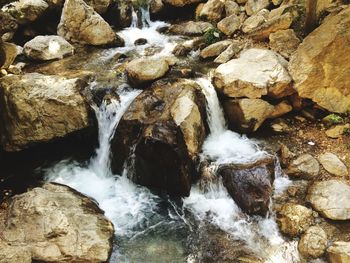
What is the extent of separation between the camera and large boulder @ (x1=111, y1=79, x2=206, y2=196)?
282 inches

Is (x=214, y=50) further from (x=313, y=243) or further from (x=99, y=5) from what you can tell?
(x=313, y=243)

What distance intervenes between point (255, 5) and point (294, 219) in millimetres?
8199

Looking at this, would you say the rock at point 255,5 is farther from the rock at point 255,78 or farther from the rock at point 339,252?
the rock at point 339,252

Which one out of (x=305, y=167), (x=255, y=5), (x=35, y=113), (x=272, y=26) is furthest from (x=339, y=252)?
(x=255, y=5)

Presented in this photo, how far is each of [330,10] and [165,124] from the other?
6.08 m

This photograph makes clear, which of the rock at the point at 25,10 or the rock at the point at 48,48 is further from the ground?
the rock at the point at 25,10

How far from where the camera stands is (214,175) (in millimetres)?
7449

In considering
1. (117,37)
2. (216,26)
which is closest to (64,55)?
(117,37)

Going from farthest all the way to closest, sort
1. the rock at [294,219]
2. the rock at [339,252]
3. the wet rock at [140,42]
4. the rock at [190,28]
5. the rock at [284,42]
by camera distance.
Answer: the rock at [190,28], the wet rock at [140,42], the rock at [284,42], the rock at [294,219], the rock at [339,252]

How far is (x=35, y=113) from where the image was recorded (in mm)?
7797

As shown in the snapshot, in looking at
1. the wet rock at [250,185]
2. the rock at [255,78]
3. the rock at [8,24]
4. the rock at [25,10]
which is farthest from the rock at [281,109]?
the rock at [8,24]

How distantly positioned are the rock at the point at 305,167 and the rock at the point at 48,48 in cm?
776

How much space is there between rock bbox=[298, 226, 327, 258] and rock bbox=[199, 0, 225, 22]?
9055 mm

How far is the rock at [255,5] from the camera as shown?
11837 millimetres
